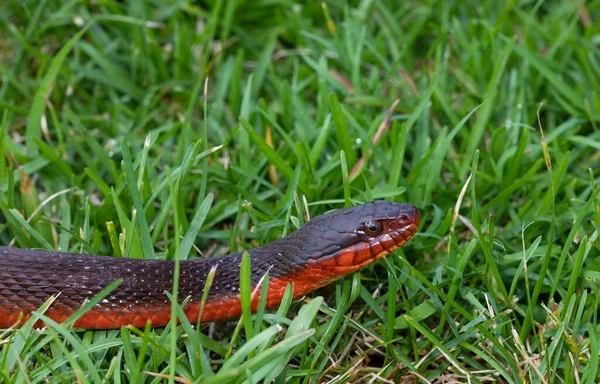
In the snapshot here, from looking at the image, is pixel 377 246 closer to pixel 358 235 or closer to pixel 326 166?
pixel 358 235

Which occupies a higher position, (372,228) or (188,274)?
(372,228)

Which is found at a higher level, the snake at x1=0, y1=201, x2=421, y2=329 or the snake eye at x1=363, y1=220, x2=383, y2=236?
the snake eye at x1=363, y1=220, x2=383, y2=236

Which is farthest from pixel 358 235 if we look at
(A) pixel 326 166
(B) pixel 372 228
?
(A) pixel 326 166

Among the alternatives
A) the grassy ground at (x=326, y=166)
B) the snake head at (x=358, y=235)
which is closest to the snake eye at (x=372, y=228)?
the snake head at (x=358, y=235)

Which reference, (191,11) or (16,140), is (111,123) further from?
(191,11)

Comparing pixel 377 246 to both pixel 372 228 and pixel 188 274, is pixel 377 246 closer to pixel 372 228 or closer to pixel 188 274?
pixel 372 228

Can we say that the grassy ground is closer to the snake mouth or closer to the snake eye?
the snake mouth

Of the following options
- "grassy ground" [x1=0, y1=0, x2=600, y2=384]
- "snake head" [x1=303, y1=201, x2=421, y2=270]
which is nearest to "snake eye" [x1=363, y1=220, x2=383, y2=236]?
"snake head" [x1=303, y1=201, x2=421, y2=270]

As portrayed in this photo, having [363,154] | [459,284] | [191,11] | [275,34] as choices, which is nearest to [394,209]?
[459,284]

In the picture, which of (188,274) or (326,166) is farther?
(326,166)
